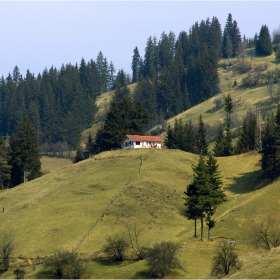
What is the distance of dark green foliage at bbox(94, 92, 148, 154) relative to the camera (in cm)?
12838

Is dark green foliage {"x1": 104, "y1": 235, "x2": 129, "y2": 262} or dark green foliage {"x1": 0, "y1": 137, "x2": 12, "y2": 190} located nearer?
dark green foliage {"x1": 104, "y1": 235, "x2": 129, "y2": 262}

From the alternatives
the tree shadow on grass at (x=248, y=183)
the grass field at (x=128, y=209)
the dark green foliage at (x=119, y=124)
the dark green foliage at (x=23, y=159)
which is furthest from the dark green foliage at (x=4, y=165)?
the tree shadow on grass at (x=248, y=183)

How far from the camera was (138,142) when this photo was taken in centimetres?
12300

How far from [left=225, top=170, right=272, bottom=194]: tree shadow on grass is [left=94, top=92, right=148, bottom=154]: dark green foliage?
1186 inches

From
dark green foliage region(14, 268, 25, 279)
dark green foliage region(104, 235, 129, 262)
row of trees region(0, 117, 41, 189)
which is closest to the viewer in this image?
dark green foliage region(14, 268, 25, 279)

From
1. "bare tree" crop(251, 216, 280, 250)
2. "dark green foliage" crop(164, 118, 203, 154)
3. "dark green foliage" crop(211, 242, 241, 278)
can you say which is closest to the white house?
"dark green foliage" crop(164, 118, 203, 154)

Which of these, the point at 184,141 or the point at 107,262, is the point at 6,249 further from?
the point at 184,141

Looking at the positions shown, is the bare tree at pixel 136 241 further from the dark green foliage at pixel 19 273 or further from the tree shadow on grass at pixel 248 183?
the tree shadow on grass at pixel 248 183

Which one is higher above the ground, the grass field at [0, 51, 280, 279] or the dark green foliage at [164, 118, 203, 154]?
the dark green foliage at [164, 118, 203, 154]

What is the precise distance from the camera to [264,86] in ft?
620

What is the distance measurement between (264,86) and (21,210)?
111 m

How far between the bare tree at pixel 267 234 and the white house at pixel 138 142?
46.2m

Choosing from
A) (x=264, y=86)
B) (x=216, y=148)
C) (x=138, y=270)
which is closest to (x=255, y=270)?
(x=138, y=270)

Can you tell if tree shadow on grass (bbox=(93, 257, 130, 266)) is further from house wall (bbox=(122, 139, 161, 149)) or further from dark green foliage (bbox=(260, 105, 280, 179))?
house wall (bbox=(122, 139, 161, 149))
